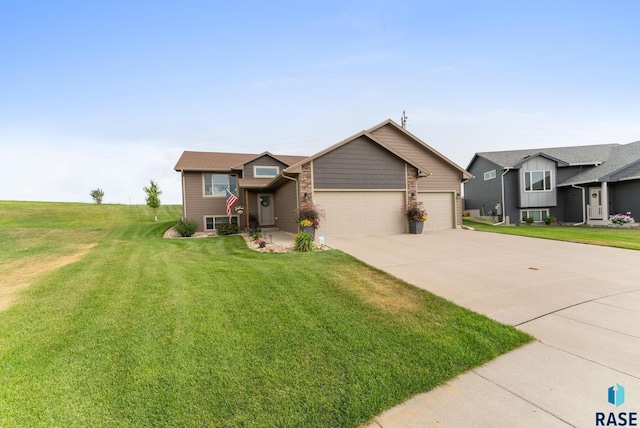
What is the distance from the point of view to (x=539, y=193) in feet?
63.2

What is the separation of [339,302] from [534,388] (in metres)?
2.54

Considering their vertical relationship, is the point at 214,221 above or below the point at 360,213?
A: below

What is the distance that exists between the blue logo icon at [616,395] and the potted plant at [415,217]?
10437mm

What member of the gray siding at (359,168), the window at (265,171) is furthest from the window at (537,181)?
the window at (265,171)

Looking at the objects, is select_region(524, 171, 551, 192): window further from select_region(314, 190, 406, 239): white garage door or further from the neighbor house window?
select_region(314, 190, 406, 239): white garage door

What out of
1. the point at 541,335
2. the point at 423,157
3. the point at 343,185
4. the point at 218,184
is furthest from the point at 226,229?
the point at 541,335

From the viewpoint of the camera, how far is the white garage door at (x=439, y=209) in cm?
1456

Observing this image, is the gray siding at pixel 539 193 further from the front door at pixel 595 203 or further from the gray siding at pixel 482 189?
the front door at pixel 595 203

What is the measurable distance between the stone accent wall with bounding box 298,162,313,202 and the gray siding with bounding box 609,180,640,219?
20.6m

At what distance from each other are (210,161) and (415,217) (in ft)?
43.1

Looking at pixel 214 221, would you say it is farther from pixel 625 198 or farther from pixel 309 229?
pixel 625 198

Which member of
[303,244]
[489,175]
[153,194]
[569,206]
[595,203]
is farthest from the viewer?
[153,194]

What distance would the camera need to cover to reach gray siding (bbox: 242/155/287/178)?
15695mm

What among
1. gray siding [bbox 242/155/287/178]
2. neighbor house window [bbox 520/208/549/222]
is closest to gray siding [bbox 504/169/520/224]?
neighbor house window [bbox 520/208/549/222]
